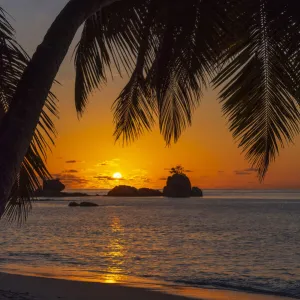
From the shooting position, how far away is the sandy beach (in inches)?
612

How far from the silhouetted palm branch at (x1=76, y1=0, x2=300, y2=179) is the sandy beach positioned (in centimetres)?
746

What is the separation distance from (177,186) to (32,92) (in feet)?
551

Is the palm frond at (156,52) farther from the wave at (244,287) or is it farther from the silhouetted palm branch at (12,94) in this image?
the wave at (244,287)

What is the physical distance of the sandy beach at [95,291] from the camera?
51.0 ft

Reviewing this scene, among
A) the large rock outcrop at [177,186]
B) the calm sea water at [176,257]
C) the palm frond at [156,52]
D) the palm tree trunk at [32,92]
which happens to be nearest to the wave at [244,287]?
the calm sea water at [176,257]

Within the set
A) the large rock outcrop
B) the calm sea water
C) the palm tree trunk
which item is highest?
the large rock outcrop

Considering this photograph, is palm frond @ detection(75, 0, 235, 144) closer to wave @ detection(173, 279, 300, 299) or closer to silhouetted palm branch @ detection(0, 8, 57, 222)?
silhouetted palm branch @ detection(0, 8, 57, 222)

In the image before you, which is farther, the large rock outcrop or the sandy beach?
the large rock outcrop

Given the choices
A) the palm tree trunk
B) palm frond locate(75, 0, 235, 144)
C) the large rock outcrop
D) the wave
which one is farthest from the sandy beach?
the large rock outcrop

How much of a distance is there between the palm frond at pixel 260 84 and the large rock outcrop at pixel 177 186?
161109mm

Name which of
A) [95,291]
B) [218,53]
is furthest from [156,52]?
Answer: [95,291]

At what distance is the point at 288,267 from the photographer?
2709 cm

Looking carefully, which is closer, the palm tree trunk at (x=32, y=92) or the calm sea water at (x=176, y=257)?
the palm tree trunk at (x=32, y=92)

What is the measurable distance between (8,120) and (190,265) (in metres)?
23.1
